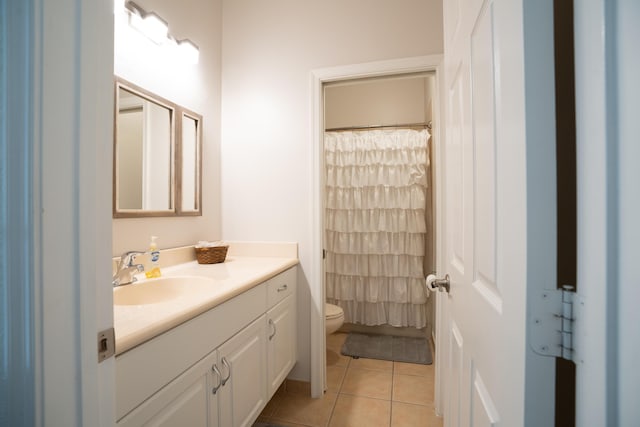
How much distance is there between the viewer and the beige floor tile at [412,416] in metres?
1.58

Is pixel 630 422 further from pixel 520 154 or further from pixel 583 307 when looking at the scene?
pixel 520 154

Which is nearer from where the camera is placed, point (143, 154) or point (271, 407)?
point (143, 154)

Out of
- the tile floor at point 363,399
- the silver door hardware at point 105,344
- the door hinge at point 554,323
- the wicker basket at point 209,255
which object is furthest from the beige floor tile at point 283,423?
the door hinge at point 554,323

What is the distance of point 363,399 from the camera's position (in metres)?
1.79

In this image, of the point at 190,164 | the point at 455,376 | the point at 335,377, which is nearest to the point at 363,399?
the point at 335,377

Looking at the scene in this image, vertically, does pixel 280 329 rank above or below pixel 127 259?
below

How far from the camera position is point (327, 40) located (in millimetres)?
1834

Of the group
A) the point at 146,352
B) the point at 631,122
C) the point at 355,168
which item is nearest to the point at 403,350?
the point at 355,168

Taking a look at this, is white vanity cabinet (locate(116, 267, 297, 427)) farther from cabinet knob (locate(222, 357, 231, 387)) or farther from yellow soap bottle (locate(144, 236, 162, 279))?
yellow soap bottle (locate(144, 236, 162, 279))

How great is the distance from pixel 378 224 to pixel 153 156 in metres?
1.89

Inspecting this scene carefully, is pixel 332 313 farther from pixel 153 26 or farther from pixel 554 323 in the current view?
pixel 153 26

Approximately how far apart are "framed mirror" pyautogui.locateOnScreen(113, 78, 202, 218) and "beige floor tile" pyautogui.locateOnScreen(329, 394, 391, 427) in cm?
150

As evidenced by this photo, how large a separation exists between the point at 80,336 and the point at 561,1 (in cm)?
88

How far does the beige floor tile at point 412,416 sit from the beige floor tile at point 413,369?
365 millimetres
